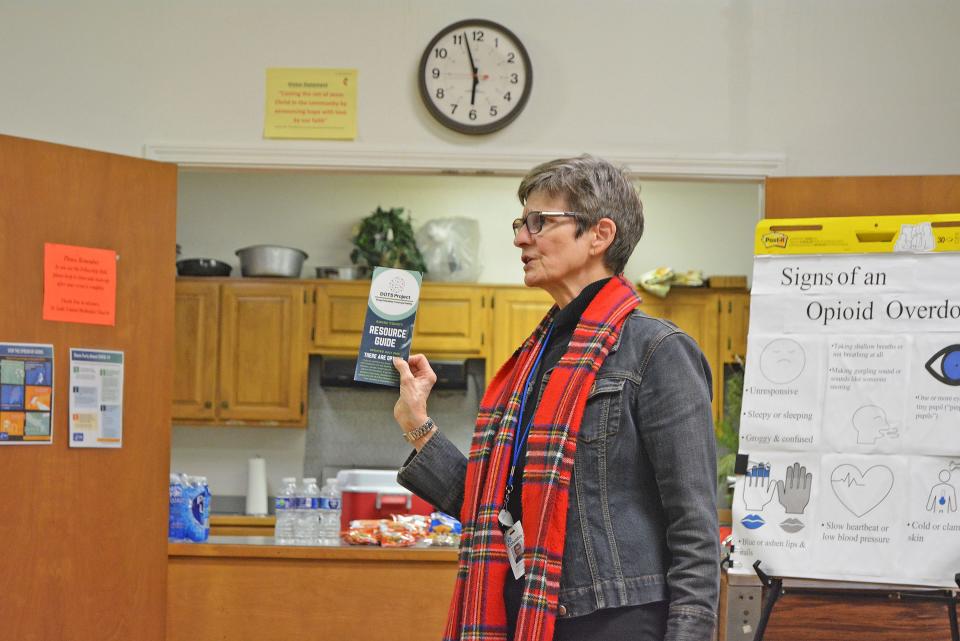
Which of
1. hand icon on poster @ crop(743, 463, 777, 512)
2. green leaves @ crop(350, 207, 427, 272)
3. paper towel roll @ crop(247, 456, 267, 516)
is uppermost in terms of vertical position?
green leaves @ crop(350, 207, 427, 272)

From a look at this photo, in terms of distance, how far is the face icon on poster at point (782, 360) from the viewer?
106 inches

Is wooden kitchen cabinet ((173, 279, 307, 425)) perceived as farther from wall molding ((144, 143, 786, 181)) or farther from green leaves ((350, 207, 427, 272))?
wall molding ((144, 143, 786, 181))

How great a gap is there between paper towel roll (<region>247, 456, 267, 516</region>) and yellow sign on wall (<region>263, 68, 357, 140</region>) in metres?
2.98

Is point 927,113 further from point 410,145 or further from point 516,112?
point 410,145

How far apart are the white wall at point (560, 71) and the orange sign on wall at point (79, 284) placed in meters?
0.45

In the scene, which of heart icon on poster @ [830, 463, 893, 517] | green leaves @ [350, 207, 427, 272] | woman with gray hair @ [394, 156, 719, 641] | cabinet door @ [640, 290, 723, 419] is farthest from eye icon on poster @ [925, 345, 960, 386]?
green leaves @ [350, 207, 427, 272]

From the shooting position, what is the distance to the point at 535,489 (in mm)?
1492

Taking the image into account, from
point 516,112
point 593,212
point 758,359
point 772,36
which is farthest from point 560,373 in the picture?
point 772,36

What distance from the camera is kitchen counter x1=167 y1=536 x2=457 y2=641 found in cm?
352

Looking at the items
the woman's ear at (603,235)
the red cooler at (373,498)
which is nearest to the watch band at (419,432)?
the woman's ear at (603,235)

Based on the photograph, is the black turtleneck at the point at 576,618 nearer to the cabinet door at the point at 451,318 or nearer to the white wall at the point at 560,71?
the white wall at the point at 560,71

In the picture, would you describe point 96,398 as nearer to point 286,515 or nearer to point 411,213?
point 286,515

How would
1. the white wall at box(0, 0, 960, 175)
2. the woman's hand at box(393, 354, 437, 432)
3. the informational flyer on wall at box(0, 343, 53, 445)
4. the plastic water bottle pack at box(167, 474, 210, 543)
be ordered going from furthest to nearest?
the plastic water bottle pack at box(167, 474, 210, 543) < the white wall at box(0, 0, 960, 175) < the informational flyer on wall at box(0, 343, 53, 445) < the woman's hand at box(393, 354, 437, 432)

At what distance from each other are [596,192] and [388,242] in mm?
4416
